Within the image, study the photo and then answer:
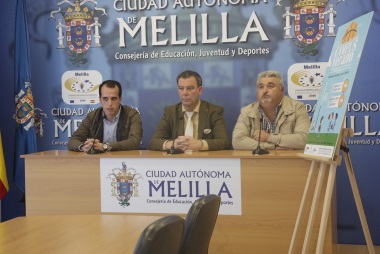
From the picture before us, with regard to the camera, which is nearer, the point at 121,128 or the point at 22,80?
the point at 121,128

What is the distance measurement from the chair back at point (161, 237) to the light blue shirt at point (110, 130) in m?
3.27

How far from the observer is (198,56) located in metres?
5.29

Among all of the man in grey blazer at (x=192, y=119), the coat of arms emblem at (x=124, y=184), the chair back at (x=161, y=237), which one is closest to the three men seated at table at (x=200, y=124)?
the man in grey blazer at (x=192, y=119)

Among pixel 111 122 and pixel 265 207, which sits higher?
pixel 111 122

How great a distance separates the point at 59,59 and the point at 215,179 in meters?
2.77

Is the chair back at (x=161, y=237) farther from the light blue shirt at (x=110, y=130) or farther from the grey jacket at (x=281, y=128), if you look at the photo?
the light blue shirt at (x=110, y=130)

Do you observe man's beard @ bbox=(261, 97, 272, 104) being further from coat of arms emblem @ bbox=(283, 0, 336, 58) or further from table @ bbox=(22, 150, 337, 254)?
coat of arms emblem @ bbox=(283, 0, 336, 58)

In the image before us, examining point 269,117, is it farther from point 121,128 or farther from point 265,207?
point 121,128

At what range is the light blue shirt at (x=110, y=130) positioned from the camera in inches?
187

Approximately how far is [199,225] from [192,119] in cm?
292

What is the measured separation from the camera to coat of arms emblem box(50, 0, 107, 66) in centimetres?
553

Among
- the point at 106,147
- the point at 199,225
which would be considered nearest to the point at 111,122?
the point at 106,147

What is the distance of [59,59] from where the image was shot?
564 cm

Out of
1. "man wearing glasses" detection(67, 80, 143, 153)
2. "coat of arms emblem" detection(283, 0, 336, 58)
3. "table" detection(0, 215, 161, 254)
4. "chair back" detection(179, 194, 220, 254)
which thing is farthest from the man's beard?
"chair back" detection(179, 194, 220, 254)
